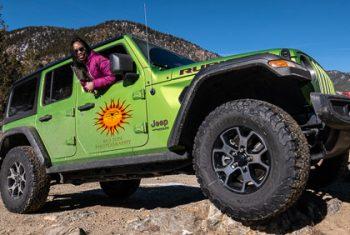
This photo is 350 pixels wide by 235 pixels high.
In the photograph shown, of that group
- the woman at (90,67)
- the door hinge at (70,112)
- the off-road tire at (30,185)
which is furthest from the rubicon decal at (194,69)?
the off-road tire at (30,185)

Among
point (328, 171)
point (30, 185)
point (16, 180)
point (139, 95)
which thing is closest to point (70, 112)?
point (30, 185)

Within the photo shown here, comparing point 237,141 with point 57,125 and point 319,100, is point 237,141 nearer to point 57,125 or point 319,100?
point 319,100

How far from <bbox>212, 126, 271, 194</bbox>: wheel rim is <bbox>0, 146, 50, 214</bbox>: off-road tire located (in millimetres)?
2870

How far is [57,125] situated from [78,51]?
1.01 metres

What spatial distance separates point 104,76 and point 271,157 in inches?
90.3

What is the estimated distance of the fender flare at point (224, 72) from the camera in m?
3.22

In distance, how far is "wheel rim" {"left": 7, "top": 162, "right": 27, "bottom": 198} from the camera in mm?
5559

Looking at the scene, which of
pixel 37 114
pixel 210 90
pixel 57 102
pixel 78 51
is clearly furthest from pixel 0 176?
pixel 210 90

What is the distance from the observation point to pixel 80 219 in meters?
4.82

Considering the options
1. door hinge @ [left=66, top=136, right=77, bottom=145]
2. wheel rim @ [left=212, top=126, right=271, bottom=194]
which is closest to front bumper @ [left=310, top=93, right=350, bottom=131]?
wheel rim @ [left=212, top=126, right=271, bottom=194]

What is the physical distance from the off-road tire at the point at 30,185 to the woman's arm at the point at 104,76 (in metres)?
1.56

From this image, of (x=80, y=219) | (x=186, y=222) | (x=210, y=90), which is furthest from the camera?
(x=80, y=219)

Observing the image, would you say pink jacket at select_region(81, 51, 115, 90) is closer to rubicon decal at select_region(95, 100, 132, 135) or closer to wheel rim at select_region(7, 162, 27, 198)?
rubicon decal at select_region(95, 100, 132, 135)

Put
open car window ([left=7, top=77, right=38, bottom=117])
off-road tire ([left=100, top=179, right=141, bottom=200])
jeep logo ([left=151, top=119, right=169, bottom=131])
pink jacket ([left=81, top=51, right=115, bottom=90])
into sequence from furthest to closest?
off-road tire ([left=100, top=179, right=141, bottom=200]), open car window ([left=7, top=77, right=38, bottom=117]), pink jacket ([left=81, top=51, right=115, bottom=90]), jeep logo ([left=151, top=119, right=169, bottom=131])
